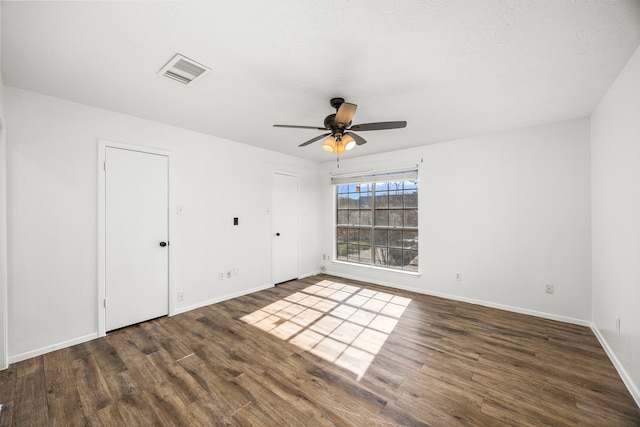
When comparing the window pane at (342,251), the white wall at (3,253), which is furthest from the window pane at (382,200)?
the white wall at (3,253)

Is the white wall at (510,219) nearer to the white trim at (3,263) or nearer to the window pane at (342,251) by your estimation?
the window pane at (342,251)

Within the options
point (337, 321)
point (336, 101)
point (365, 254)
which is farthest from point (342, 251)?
point (336, 101)

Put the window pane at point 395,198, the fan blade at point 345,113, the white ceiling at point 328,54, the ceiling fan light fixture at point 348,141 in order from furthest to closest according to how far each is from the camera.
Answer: the window pane at point 395,198 → the ceiling fan light fixture at point 348,141 → the fan blade at point 345,113 → the white ceiling at point 328,54

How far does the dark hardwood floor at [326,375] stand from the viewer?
5.65 feet

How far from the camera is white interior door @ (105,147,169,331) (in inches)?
114

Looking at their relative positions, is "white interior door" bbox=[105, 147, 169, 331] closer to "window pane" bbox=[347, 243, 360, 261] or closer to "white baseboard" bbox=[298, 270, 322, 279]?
"white baseboard" bbox=[298, 270, 322, 279]

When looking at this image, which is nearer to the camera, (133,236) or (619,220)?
(619,220)

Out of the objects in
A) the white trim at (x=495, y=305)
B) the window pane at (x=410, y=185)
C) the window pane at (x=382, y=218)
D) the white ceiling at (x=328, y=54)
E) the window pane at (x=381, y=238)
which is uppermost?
the white ceiling at (x=328, y=54)

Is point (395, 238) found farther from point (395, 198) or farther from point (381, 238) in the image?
point (395, 198)

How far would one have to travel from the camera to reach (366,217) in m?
5.21

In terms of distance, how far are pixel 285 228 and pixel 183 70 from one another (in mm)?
3290

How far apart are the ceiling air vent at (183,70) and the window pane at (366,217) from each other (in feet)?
12.5

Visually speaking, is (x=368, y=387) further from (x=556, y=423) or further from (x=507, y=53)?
(x=507, y=53)

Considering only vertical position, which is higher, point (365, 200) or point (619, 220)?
point (365, 200)
